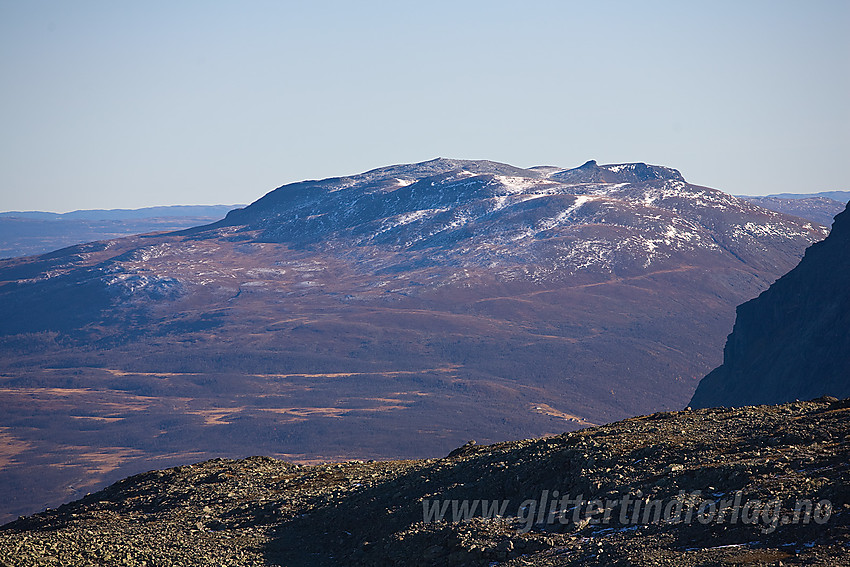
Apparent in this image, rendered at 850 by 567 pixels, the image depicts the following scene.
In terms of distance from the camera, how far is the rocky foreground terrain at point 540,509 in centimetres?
2319

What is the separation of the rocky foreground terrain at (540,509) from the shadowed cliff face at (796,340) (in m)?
73.5

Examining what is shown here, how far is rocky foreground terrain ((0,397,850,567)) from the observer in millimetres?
23188

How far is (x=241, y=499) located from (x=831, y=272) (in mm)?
103181

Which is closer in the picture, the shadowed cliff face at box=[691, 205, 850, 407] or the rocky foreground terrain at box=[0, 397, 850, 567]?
the rocky foreground terrain at box=[0, 397, 850, 567]

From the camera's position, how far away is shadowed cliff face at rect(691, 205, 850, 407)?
103688 mm

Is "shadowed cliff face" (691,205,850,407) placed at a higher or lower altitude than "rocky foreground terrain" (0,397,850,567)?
lower

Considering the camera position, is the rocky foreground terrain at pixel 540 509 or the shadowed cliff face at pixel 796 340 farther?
the shadowed cliff face at pixel 796 340

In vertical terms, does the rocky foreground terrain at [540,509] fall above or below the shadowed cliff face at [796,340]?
above

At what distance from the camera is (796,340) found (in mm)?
113562

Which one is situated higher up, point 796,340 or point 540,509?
point 540,509

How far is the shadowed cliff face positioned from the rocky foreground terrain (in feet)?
241

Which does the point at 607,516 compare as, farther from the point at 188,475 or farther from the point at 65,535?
the point at 188,475

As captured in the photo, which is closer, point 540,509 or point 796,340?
point 540,509

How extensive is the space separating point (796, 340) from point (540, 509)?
9635 centimetres
